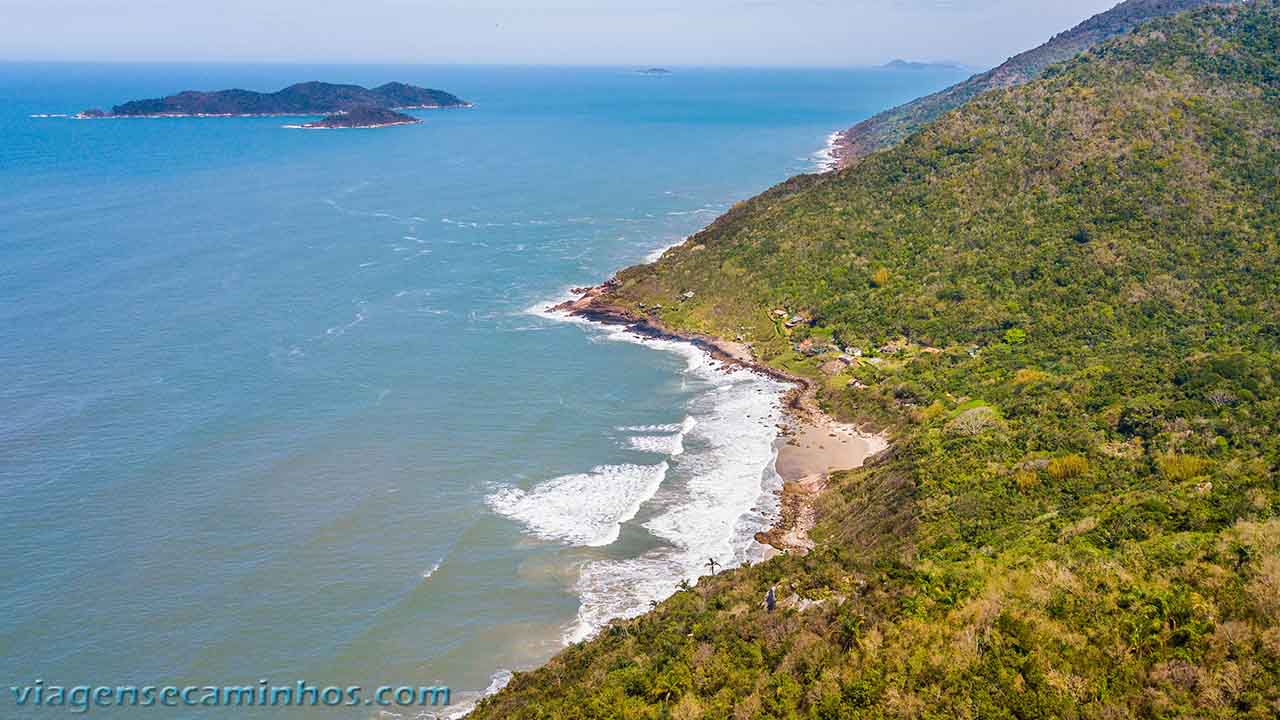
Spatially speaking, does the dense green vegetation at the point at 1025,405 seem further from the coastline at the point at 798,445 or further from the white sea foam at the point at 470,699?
the white sea foam at the point at 470,699

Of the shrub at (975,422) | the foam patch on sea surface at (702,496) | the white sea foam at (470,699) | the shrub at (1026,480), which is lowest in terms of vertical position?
the white sea foam at (470,699)

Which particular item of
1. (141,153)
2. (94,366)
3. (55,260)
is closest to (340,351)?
(94,366)

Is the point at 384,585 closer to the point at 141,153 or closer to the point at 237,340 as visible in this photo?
the point at 237,340

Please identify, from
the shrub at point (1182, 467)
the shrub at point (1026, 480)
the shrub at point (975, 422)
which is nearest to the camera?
the shrub at point (1182, 467)

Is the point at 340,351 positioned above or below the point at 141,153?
below

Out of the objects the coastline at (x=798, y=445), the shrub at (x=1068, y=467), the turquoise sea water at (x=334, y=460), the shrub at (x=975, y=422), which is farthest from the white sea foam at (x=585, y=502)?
the shrub at (x=1068, y=467)

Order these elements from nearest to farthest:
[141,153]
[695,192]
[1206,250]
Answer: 1. [1206,250]
2. [695,192]
3. [141,153]

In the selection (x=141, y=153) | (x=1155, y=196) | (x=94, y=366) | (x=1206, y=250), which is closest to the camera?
(x=94, y=366)
